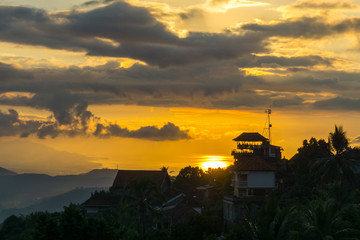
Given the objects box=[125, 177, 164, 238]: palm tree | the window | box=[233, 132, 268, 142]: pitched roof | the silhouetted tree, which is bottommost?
the silhouetted tree

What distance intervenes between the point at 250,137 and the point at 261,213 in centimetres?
7485

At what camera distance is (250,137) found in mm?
132625

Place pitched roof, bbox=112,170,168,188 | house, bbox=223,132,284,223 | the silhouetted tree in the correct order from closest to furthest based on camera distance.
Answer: the silhouetted tree < house, bbox=223,132,284,223 < pitched roof, bbox=112,170,168,188

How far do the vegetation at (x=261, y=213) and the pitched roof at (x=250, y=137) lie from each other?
38.5 ft

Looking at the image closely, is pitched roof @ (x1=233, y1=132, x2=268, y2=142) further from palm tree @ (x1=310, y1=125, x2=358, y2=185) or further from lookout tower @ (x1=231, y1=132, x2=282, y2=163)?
palm tree @ (x1=310, y1=125, x2=358, y2=185)

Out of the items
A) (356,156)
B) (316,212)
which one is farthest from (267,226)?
(356,156)

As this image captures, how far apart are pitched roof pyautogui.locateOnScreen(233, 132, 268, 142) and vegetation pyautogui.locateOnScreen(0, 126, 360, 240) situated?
11745 mm

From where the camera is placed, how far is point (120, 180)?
425ft

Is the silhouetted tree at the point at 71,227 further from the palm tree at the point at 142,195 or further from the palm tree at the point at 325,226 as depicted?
the palm tree at the point at 142,195

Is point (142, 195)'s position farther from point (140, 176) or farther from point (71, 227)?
point (140, 176)

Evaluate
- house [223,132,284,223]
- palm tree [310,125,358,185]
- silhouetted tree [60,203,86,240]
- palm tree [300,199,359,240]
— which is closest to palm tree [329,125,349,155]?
palm tree [310,125,358,185]

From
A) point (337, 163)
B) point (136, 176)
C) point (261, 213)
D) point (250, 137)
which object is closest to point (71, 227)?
point (261, 213)

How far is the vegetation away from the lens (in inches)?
2096

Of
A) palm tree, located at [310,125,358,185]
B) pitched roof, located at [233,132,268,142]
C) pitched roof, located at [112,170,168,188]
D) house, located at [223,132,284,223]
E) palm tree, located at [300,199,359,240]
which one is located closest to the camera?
palm tree, located at [300,199,359,240]
